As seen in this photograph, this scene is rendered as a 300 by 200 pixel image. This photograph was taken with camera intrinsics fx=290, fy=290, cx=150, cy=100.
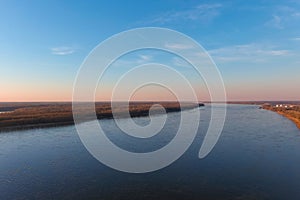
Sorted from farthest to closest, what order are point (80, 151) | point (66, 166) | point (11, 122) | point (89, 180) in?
point (11, 122) < point (80, 151) < point (66, 166) < point (89, 180)

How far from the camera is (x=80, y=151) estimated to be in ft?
56.0

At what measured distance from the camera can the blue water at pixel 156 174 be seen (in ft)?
32.9

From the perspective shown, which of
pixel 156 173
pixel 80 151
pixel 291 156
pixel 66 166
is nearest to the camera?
pixel 156 173

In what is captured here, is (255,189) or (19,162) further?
(19,162)

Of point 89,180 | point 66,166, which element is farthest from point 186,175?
point 66,166

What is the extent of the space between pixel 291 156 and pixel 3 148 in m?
16.7

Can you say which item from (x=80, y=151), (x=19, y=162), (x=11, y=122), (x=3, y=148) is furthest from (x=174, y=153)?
(x=11, y=122)

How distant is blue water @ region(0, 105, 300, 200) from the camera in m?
10.0

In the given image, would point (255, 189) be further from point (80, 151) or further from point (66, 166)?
point (80, 151)

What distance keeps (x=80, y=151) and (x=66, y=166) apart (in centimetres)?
359

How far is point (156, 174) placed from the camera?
12.4m

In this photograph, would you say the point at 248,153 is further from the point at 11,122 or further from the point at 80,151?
the point at 11,122

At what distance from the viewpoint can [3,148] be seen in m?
17.8

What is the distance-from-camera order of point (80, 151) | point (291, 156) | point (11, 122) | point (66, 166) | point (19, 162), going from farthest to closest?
point (11, 122), point (80, 151), point (291, 156), point (19, 162), point (66, 166)
